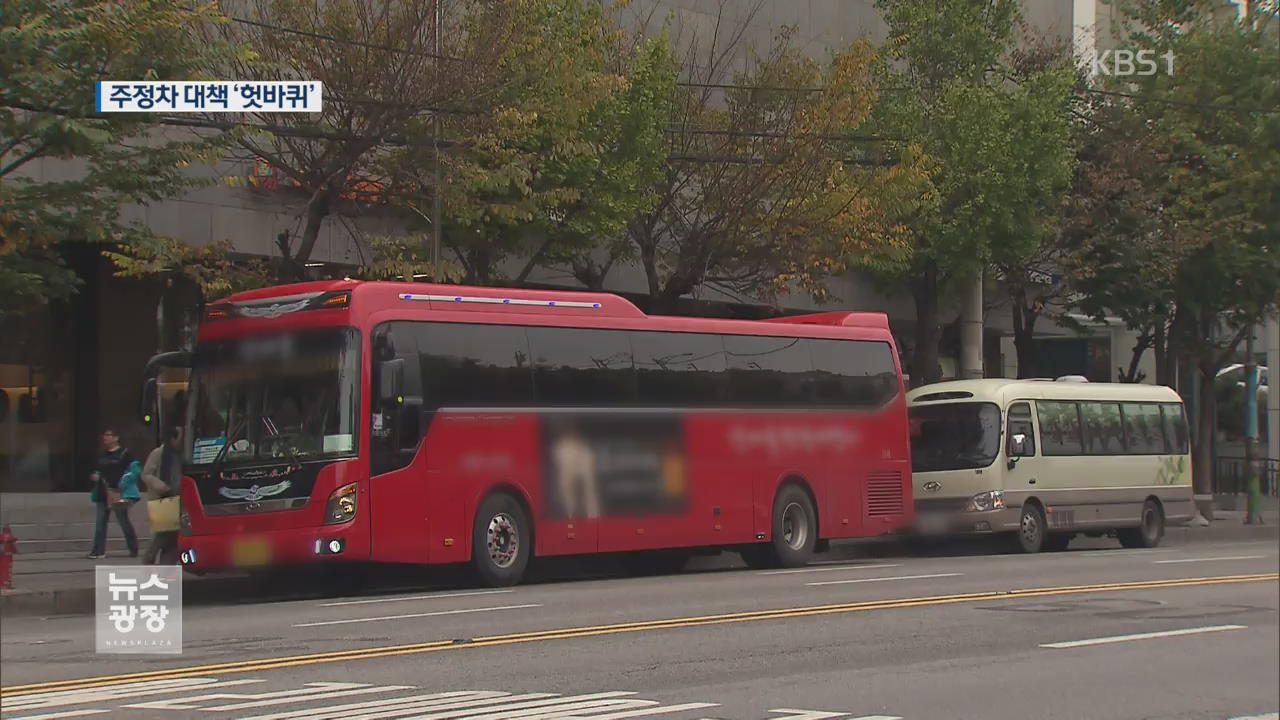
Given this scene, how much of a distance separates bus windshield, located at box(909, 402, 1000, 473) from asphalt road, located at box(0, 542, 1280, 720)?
10.6 m

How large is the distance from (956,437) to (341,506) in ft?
42.1

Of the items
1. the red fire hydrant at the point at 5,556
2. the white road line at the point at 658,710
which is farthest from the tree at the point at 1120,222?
the white road line at the point at 658,710

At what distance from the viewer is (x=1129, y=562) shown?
20641 millimetres

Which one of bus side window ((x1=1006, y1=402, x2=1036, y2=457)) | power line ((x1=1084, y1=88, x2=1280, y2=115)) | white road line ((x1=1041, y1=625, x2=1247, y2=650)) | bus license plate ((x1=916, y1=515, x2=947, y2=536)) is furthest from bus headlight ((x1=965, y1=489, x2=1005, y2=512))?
white road line ((x1=1041, y1=625, x2=1247, y2=650))

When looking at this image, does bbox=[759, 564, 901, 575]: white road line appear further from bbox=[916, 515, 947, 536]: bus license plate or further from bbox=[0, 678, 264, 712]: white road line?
bbox=[0, 678, 264, 712]: white road line

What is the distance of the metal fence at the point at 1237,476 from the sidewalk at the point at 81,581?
76.7 feet

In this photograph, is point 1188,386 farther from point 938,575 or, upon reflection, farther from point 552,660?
point 552,660

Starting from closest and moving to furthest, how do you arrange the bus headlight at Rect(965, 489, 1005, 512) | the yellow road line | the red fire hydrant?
the yellow road line → the red fire hydrant → the bus headlight at Rect(965, 489, 1005, 512)

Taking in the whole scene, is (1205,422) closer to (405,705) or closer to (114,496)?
(114,496)

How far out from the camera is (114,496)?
23844 mm

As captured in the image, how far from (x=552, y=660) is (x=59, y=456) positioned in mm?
18576

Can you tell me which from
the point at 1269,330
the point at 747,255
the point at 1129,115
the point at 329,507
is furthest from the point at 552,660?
the point at 1269,330

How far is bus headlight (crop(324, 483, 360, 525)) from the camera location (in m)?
18.0

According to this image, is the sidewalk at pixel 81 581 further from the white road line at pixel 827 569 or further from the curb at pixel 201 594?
the white road line at pixel 827 569
